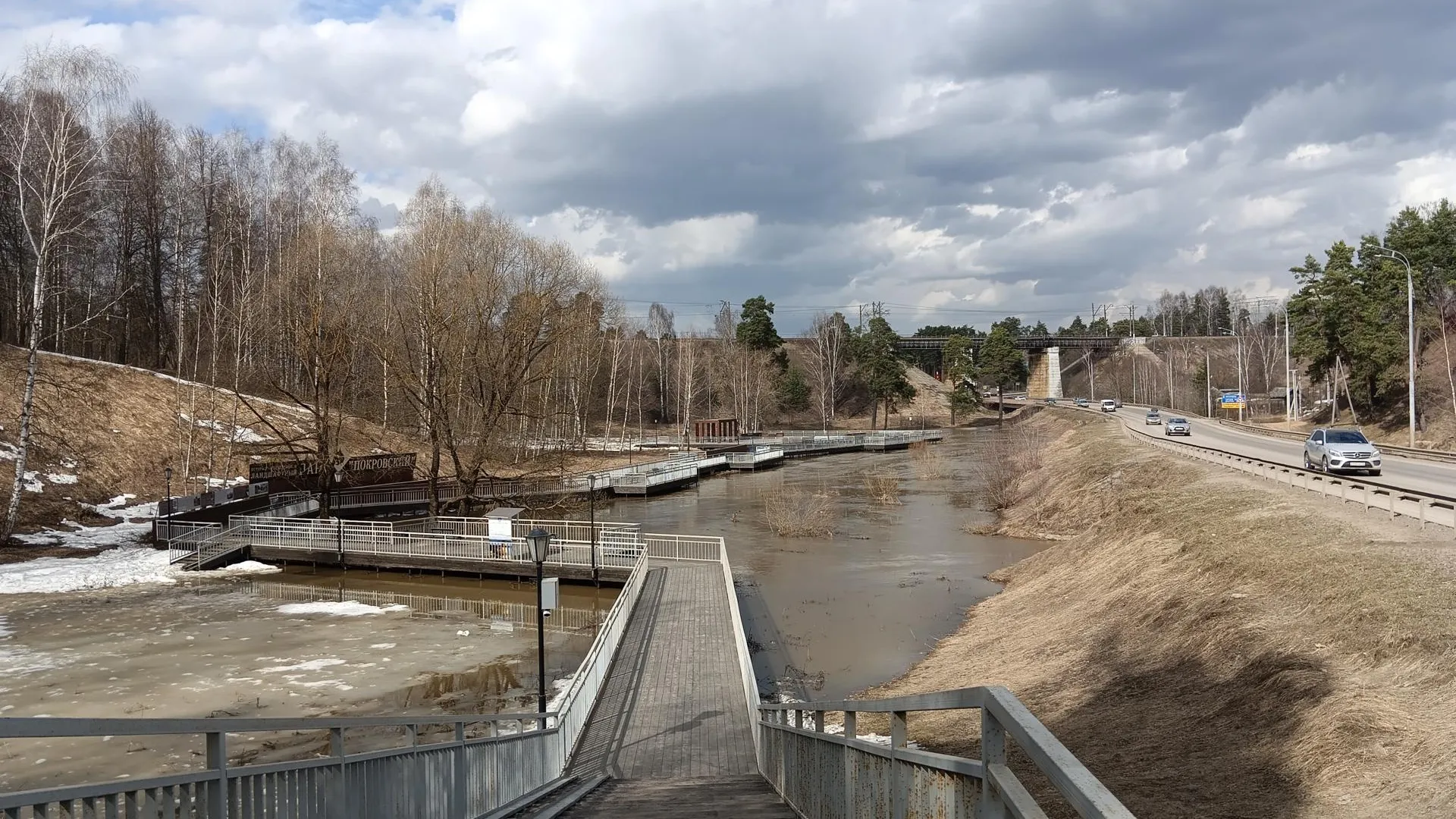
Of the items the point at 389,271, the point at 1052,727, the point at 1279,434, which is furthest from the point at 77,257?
the point at 1279,434

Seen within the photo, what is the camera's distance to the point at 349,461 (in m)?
47.0

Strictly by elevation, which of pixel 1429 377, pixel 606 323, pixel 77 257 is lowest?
pixel 1429 377

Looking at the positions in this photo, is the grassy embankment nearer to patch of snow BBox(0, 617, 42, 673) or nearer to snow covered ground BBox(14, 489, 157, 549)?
snow covered ground BBox(14, 489, 157, 549)

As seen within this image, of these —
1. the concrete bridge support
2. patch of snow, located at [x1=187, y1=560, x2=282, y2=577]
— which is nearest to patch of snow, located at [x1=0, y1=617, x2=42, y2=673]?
patch of snow, located at [x1=187, y1=560, x2=282, y2=577]

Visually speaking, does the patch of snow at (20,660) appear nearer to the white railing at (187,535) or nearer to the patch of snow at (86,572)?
the patch of snow at (86,572)

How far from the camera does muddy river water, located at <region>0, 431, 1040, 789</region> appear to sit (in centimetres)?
Answer: 1814

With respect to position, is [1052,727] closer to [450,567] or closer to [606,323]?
[450,567]

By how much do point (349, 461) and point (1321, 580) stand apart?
144ft

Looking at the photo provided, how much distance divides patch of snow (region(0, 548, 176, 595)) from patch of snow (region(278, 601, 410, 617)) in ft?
21.5

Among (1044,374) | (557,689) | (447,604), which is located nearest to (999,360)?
(1044,374)

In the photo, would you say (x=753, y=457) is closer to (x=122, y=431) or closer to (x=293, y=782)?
(x=122, y=431)

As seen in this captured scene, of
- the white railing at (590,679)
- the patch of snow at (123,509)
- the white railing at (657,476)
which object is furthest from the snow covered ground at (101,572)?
the white railing at (657,476)

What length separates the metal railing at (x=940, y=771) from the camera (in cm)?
211

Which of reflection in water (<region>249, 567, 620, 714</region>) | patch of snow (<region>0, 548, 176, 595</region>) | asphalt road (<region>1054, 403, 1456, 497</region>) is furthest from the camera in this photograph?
patch of snow (<region>0, 548, 176, 595</region>)
